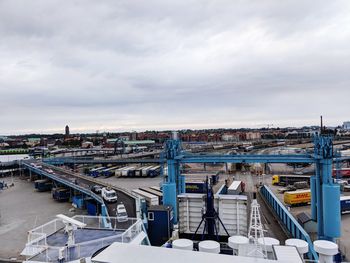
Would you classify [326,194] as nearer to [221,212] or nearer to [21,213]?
[221,212]

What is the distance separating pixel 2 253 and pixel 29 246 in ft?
44.9

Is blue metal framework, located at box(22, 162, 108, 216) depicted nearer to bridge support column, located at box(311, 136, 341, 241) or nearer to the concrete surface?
the concrete surface

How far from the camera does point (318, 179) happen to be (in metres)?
24.0

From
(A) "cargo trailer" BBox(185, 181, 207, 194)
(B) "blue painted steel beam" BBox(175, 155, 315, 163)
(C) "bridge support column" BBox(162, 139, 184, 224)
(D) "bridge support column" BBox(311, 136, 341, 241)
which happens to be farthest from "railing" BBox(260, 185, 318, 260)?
(A) "cargo trailer" BBox(185, 181, 207, 194)

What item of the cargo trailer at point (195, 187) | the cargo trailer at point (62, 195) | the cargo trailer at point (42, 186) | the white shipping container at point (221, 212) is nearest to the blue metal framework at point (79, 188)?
the cargo trailer at point (62, 195)

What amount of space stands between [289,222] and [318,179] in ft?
14.9

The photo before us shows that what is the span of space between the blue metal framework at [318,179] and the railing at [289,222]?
211cm

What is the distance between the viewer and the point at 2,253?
895 inches

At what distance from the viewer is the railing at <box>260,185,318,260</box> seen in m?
18.1

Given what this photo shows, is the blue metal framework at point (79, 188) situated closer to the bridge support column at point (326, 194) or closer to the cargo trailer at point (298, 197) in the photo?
the bridge support column at point (326, 194)

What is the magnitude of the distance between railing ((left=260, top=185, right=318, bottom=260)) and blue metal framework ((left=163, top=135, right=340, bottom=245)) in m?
2.11

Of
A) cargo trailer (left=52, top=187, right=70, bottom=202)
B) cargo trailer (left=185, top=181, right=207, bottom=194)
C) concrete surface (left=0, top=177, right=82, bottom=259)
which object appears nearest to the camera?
concrete surface (left=0, top=177, right=82, bottom=259)

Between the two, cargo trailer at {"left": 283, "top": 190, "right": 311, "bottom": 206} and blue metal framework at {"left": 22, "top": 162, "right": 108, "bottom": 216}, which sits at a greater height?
blue metal framework at {"left": 22, "top": 162, "right": 108, "bottom": 216}

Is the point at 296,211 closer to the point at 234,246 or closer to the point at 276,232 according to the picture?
the point at 276,232
